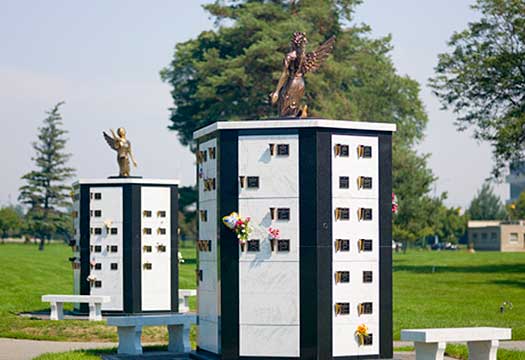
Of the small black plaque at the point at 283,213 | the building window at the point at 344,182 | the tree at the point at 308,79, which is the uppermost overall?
the tree at the point at 308,79

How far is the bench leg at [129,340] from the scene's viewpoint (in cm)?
2581

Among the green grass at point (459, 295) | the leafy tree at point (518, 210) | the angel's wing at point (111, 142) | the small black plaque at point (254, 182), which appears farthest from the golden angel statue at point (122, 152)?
the leafy tree at point (518, 210)

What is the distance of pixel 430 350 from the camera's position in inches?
833

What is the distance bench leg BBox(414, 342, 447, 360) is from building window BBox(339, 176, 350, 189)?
348 cm

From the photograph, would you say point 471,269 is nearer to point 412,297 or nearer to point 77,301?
point 412,297

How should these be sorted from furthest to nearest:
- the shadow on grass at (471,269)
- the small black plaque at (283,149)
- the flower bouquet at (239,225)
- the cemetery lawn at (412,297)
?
the shadow on grass at (471,269) < the cemetery lawn at (412,297) < the small black plaque at (283,149) < the flower bouquet at (239,225)

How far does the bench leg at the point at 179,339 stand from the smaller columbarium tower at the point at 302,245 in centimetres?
360

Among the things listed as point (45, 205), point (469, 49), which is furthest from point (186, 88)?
point (45, 205)

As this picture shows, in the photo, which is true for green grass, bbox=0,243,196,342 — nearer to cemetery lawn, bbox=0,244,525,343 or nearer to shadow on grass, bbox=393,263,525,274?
cemetery lawn, bbox=0,244,525,343

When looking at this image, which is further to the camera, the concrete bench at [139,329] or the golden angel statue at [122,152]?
the golden angel statue at [122,152]

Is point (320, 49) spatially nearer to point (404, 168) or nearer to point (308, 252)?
point (308, 252)

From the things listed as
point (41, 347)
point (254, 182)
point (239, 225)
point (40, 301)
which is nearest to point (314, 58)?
point (254, 182)

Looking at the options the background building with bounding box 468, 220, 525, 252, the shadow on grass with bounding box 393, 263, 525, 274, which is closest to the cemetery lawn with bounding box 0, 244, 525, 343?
the shadow on grass with bounding box 393, 263, 525, 274

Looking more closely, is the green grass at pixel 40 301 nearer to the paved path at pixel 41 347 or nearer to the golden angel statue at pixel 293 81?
the paved path at pixel 41 347
